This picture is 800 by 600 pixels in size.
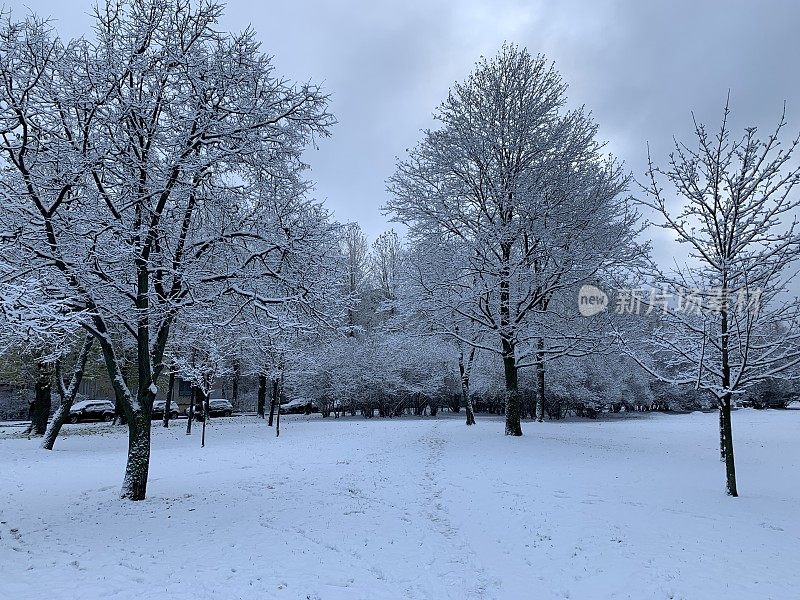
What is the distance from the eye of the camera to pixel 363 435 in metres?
21.0

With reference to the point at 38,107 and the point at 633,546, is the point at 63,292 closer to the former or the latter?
the point at 38,107

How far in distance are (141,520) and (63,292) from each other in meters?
3.83

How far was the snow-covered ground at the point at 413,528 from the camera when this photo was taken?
5.29 metres

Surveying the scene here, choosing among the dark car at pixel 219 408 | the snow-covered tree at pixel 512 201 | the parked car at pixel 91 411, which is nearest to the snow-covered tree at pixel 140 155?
the snow-covered tree at pixel 512 201

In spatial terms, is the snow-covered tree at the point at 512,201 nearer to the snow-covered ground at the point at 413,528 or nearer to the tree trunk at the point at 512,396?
the tree trunk at the point at 512,396

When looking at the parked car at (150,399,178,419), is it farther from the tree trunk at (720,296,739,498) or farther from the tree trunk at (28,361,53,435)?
the tree trunk at (720,296,739,498)

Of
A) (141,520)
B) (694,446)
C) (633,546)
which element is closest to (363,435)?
(694,446)

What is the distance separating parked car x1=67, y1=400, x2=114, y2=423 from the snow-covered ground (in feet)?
58.1

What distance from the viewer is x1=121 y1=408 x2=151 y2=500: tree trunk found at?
8.92 meters

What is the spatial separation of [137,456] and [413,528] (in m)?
5.30

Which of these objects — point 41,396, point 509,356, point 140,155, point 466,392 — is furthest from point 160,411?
point 140,155

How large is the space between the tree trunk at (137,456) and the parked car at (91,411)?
979 inches

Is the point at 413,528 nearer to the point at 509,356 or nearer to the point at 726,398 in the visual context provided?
the point at 726,398

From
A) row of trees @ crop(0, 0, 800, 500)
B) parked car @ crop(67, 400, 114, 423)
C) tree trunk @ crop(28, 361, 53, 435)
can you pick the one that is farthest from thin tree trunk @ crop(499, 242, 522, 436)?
parked car @ crop(67, 400, 114, 423)
